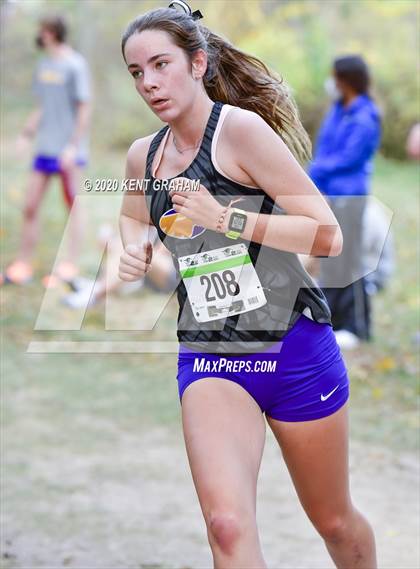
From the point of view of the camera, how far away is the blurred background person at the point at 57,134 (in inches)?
302

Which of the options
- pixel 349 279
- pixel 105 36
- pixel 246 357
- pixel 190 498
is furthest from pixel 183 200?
pixel 105 36

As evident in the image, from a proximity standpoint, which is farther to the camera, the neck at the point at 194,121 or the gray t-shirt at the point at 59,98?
the gray t-shirt at the point at 59,98

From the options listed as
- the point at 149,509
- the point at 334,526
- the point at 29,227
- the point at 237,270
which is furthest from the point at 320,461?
the point at 29,227

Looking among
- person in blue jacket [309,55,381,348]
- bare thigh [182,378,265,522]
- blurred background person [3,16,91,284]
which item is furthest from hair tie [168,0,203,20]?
blurred background person [3,16,91,284]

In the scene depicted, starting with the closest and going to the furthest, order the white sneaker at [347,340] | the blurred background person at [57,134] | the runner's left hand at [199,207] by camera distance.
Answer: the runner's left hand at [199,207], the white sneaker at [347,340], the blurred background person at [57,134]

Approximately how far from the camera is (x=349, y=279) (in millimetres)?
6691

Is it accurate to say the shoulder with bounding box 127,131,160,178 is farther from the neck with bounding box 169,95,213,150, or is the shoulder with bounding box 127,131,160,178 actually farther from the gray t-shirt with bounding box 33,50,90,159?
the gray t-shirt with bounding box 33,50,90,159

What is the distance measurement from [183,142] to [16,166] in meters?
11.5

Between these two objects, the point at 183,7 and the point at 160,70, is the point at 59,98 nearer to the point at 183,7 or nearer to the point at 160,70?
the point at 183,7

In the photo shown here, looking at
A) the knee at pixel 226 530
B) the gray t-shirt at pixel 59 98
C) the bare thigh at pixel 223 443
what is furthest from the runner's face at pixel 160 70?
the gray t-shirt at pixel 59 98

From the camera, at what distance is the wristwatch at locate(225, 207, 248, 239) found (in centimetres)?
238

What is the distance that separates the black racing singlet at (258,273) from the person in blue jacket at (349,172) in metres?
3.86

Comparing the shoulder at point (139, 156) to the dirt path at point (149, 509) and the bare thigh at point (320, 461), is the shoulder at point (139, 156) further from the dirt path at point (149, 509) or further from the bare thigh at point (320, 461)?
the dirt path at point (149, 509)

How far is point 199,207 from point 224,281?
0.90ft
